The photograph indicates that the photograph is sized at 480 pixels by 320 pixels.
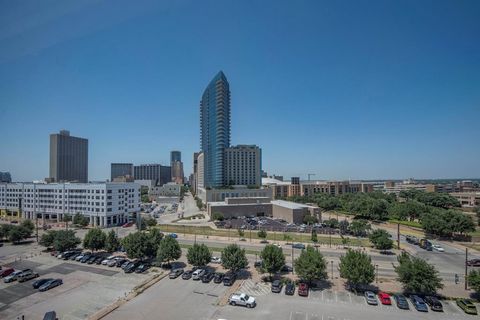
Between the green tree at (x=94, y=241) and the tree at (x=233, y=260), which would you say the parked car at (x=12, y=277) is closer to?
the green tree at (x=94, y=241)

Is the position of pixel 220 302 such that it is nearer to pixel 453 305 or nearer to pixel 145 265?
pixel 145 265

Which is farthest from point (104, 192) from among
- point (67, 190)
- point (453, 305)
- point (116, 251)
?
point (453, 305)

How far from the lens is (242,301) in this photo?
96.1 ft

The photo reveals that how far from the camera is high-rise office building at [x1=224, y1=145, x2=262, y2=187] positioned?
488ft

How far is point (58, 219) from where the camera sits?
91.1 m

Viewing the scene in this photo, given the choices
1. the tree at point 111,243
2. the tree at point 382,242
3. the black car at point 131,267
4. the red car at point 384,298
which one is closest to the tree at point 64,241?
the tree at point 111,243

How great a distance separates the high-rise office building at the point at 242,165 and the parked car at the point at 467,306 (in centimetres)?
12032

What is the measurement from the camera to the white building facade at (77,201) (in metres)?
84.4

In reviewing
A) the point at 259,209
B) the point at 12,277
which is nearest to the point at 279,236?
the point at 259,209

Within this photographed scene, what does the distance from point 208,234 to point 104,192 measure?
3801cm

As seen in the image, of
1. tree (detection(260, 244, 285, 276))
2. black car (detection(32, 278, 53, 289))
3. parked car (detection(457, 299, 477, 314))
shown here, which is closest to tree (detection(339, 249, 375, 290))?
tree (detection(260, 244, 285, 276))

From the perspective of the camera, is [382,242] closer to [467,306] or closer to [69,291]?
[467,306]

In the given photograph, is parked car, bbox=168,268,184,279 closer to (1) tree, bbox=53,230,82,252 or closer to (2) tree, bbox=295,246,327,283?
(2) tree, bbox=295,246,327,283

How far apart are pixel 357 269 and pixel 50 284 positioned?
39095 millimetres
